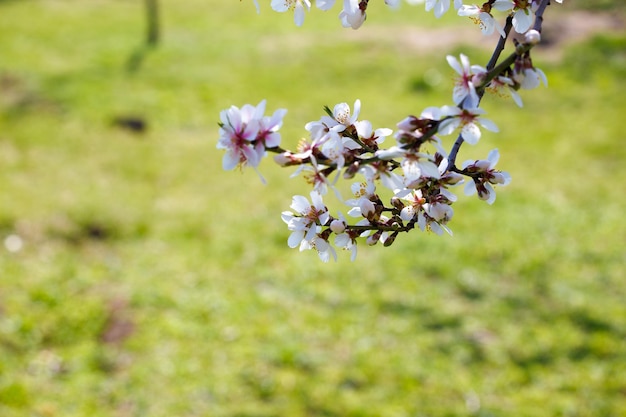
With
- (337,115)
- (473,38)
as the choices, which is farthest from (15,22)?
(337,115)

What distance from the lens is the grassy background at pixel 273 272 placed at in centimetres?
533

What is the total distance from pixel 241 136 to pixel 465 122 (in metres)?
0.45

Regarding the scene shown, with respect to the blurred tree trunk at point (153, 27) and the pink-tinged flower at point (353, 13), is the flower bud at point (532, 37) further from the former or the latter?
the blurred tree trunk at point (153, 27)

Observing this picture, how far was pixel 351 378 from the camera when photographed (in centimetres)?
544

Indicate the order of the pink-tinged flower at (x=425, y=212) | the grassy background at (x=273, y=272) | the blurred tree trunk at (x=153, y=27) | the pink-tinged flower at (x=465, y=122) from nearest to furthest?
the pink-tinged flower at (x=465, y=122), the pink-tinged flower at (x=425, y=212), the grassy background at (x=273, y=272), the blurred tree trunk at (x=153, y=27)

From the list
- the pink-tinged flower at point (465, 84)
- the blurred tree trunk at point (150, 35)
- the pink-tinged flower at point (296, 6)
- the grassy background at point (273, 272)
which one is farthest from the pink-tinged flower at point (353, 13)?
the blurred tree trunk at point (150, 35)

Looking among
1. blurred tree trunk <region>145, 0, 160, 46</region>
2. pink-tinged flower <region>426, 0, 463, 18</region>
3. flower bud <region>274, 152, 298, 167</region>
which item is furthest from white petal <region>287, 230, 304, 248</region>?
blurred tree trunk <region>145, 0, 160, 46</region>

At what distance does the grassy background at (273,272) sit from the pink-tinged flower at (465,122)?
4015 mm

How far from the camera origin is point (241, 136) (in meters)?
1.41

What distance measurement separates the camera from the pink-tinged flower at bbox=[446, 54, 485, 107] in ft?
4.42

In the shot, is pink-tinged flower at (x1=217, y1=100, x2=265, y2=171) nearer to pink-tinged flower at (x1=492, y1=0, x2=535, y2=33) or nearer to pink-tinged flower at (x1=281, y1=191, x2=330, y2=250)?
pink-tinged flower at (x1=281, y1=191, x2=330, y2=250)

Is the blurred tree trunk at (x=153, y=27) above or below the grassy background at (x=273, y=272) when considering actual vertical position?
above

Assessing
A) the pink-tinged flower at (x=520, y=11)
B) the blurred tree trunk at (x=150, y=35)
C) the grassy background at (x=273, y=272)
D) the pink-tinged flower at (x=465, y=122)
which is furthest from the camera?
the blurred tree trunk at (x=150, y=35)

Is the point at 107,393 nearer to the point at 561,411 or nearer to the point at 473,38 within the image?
the point at 561,411
